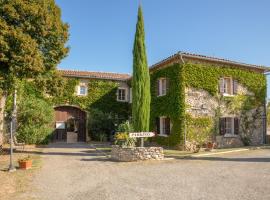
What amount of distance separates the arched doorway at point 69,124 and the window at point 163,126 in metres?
7.92

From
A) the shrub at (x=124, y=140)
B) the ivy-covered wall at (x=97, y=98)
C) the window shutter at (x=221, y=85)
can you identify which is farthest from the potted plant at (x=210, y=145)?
the ivy-covered wall at (x=97, y=98)

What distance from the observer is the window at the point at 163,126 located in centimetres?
2008

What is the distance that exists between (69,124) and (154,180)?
1758 centimetres

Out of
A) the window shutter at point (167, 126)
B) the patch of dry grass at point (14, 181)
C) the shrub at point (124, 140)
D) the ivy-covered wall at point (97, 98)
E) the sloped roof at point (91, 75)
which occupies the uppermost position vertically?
the sloped roof at point (91, 75)

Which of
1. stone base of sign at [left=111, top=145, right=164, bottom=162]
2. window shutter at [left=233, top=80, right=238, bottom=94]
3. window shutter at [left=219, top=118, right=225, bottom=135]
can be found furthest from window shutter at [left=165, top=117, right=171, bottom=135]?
stone base of sign at [left=111, top=145, right=164, bottom=162]

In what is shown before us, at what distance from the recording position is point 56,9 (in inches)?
628

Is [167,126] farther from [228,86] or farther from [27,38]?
[27,38]

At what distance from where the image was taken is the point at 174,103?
19.0m

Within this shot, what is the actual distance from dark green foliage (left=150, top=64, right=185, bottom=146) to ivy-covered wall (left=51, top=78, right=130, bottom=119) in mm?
6552

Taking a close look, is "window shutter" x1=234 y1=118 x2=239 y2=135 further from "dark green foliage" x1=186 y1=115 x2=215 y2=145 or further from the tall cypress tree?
the tall cypress tree

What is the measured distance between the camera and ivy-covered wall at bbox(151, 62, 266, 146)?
1856cm

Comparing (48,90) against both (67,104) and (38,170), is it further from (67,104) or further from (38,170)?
(67,104)

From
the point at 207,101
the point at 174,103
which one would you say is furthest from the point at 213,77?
the point at 174,103

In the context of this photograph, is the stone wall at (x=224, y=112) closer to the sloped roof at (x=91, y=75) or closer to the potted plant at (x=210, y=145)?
the potted plant at (x=210, y=145)
